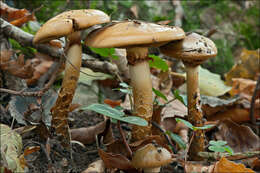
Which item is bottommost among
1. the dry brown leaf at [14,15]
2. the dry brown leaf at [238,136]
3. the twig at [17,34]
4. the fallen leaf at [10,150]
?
the dry brown leaf at [238,136]

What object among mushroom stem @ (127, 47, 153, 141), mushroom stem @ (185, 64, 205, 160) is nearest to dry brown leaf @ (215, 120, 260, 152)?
mushroom stem @ (185, 64, 205, 160)

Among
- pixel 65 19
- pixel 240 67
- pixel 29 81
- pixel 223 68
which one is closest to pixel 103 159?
pixel 65 19

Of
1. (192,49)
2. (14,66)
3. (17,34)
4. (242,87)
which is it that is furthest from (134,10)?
(192,49)

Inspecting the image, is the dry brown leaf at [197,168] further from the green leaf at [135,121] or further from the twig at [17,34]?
the twig at [17,34]

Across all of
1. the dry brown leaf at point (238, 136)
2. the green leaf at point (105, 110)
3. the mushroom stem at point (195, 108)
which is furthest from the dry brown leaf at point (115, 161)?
the dry brown leaf at point (238, 136)

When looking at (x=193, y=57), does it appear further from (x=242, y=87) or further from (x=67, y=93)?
(x=242, y=87)

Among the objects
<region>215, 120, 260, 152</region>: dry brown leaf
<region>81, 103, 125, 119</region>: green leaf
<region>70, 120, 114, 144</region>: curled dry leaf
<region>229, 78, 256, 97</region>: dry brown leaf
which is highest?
<region>81, 103, 125, 119</region>: green leaf

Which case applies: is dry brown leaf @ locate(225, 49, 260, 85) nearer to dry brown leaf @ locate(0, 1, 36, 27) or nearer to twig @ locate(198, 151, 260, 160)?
twig @ locate(198, 151, 260, 160)
